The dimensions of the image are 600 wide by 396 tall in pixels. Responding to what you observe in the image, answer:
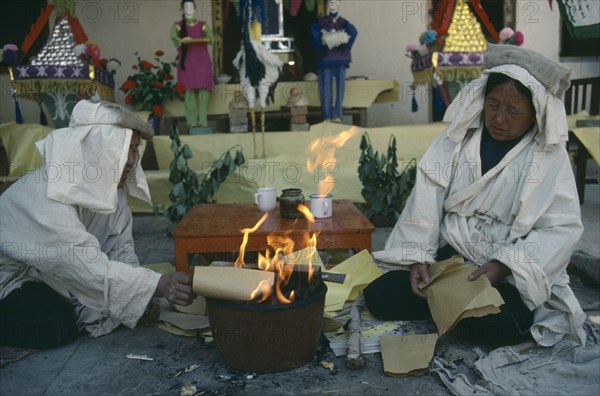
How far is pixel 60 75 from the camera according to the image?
5.98 metres

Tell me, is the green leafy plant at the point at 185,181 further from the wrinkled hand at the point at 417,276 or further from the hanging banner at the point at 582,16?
the hanging banner at the point at 582,16

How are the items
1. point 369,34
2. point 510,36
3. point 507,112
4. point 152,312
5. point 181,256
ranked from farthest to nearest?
point 369,34 < point 510,36 < point 181,256 < point 152,312 < point 507,112

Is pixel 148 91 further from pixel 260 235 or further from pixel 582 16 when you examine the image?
pixel 582 16

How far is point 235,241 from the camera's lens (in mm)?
3090

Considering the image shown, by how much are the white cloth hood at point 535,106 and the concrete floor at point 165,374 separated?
1113mm

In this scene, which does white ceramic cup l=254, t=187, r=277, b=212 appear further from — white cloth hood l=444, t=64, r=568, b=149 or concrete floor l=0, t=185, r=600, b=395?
white cloth hood l=444, t=64, r=568, b=149

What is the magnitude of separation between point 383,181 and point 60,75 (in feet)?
12.6

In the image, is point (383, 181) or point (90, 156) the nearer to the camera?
point (90, 156)

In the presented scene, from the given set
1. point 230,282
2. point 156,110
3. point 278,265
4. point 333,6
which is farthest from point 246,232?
point 333,6

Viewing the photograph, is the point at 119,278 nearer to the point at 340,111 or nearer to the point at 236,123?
the point at 236,123

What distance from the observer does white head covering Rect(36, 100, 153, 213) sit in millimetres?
2318

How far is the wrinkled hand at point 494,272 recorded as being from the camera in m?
2.43

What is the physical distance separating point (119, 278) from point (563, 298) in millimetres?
2032

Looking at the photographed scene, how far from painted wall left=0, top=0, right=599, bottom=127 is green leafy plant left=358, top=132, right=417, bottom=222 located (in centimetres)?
415
